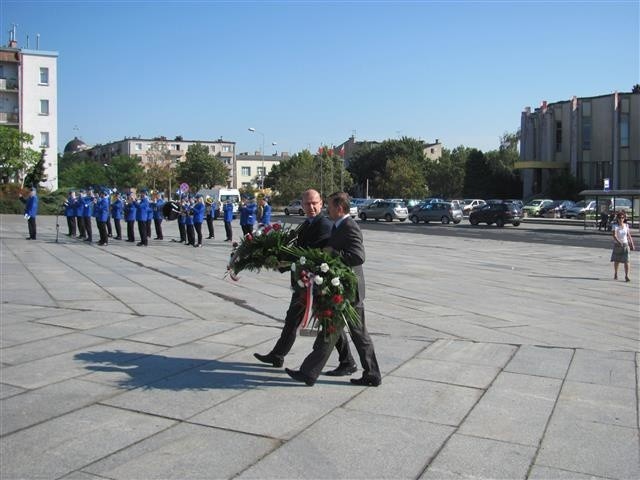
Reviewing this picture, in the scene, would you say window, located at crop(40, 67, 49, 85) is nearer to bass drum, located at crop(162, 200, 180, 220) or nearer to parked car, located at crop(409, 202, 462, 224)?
parked car, located at crop(409, 202, 462, 224)

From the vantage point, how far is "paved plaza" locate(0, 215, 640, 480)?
4.41 meters

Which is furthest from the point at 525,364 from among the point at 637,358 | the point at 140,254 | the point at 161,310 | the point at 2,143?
the point at 2,143

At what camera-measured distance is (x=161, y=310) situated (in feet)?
32.4

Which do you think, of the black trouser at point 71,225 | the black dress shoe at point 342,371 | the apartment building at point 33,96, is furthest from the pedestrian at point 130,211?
the apartment building at point 33,96

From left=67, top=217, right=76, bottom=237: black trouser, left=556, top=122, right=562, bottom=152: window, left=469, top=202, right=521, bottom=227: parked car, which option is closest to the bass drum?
left=67, top=217, right=76, bottom=237: black trouser

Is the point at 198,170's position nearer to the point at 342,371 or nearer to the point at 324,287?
the point at 342,371

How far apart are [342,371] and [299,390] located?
2.08 feet

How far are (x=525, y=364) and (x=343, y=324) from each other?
2421mm

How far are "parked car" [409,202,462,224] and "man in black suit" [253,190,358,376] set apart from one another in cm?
4279

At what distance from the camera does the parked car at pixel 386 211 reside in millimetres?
51719

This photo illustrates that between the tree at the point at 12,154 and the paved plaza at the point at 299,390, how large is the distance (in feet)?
164

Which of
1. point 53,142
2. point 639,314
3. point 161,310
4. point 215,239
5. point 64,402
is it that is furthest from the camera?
point 53,142

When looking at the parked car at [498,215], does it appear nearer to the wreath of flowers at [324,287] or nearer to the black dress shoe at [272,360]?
the black dress shoe at [272,360]

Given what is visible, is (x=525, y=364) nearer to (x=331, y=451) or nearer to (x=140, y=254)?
(x=331, y=451)
